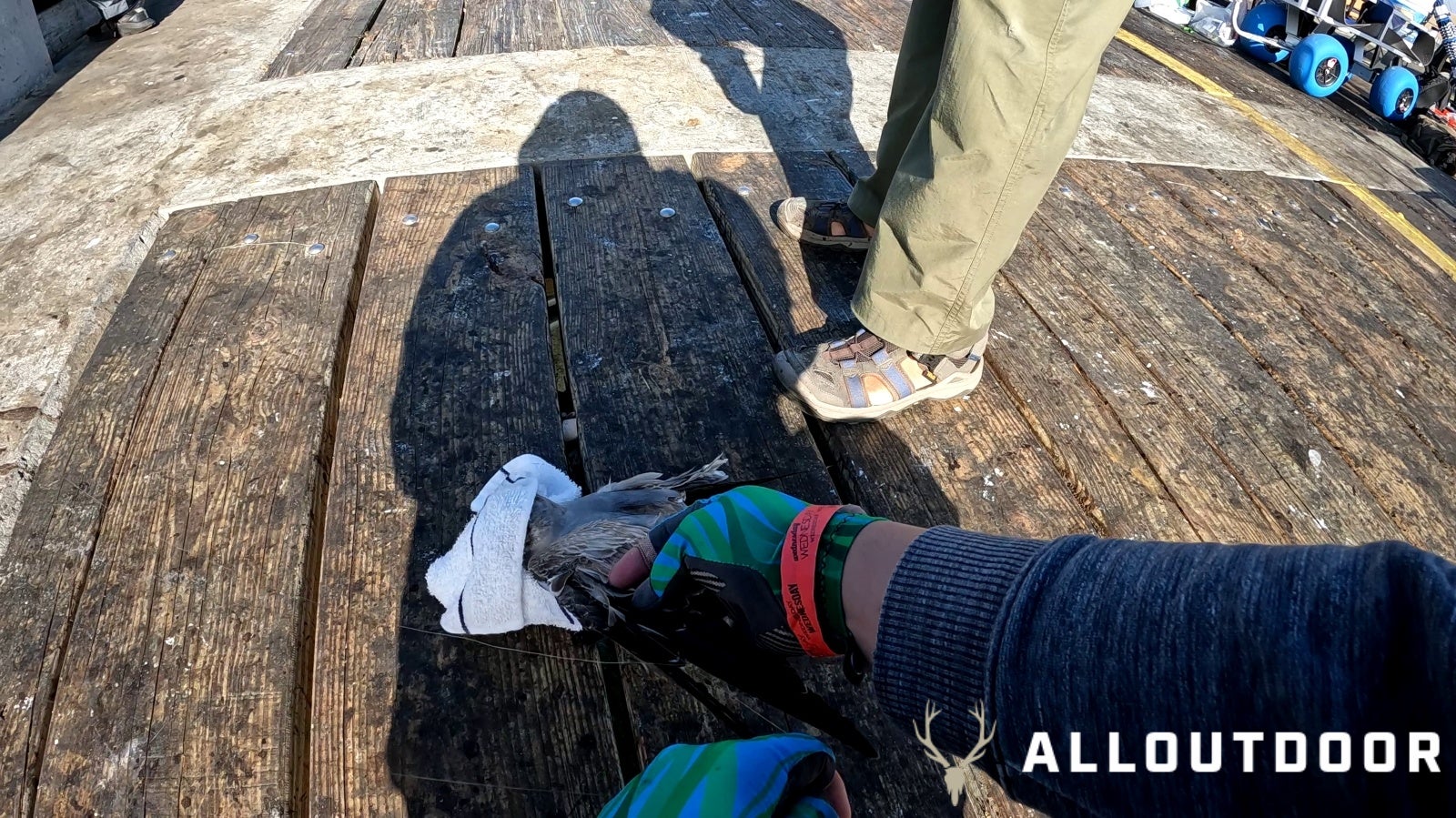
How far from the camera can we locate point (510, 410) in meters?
1.63

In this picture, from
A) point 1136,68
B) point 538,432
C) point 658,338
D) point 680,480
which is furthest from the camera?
point 1136,68

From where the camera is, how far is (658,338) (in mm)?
1824

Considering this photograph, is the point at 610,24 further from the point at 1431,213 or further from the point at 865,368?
the point at 1431,213

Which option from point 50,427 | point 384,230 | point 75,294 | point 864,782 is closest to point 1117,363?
point 864,782

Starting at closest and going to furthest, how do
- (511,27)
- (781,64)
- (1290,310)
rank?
(1290,310) → (781,64) → (511,27)

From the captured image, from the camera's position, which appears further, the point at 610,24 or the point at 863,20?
the point at 863,20

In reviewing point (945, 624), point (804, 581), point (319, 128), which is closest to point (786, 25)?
point (319, 128)

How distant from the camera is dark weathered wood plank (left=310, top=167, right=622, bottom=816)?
113 centimetres

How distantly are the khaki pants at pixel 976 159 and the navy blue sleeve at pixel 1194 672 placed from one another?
782 millimetres

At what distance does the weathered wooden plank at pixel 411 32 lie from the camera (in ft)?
9.81

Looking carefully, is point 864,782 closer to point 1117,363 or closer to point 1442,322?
point 1117,363

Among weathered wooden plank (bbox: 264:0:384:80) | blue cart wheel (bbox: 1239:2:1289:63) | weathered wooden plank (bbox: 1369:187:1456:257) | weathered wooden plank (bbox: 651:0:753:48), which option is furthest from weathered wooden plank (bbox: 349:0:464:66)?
blue cart wheel (bbox: 1239:2:1289:63)

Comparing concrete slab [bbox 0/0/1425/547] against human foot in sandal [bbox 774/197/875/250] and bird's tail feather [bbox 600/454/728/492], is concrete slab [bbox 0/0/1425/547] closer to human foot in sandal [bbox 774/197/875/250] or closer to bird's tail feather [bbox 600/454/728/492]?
human foot in sandal [bbox 774/197/875/250]

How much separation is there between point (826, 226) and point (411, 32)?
2071mm
